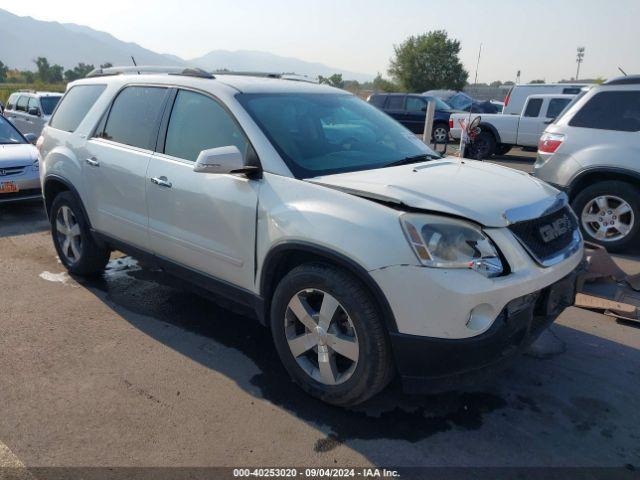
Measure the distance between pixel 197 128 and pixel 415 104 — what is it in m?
16.1

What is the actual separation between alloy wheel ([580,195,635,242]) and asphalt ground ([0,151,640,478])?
2178mm

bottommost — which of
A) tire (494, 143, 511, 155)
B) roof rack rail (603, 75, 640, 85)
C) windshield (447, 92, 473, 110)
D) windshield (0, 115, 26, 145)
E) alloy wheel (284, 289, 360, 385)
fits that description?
tire (494, 143, 511, 155)

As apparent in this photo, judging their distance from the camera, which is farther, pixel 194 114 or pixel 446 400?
pixel 194 114

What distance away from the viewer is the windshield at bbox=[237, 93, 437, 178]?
3252 mm

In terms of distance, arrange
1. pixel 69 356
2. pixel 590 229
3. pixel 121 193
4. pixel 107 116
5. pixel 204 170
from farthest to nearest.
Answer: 1. pixel 590 229
2. pixel 107 116
3. pixel 121 193
4. pixel 69 356
5. pixel 204 170

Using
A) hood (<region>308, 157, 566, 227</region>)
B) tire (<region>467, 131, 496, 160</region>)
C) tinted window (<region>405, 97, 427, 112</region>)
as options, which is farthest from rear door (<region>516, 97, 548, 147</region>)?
hood (<region>308, 157, 566, 227</region>)

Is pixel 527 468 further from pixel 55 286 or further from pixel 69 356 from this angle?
pixel 55 286

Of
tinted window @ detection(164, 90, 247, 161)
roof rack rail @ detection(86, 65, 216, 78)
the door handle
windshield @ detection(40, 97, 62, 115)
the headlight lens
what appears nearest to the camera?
the headlight lens

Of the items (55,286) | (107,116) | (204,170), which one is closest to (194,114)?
(204,170)

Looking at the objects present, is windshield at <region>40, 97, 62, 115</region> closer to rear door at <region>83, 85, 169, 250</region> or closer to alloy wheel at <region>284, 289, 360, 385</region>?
rear door at <region>83, 85, 169, 250</region>

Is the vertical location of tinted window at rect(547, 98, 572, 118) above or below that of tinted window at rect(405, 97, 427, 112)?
above

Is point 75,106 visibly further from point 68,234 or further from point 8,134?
point 8,134

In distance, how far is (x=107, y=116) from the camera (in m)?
4.45

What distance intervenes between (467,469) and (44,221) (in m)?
6.84
